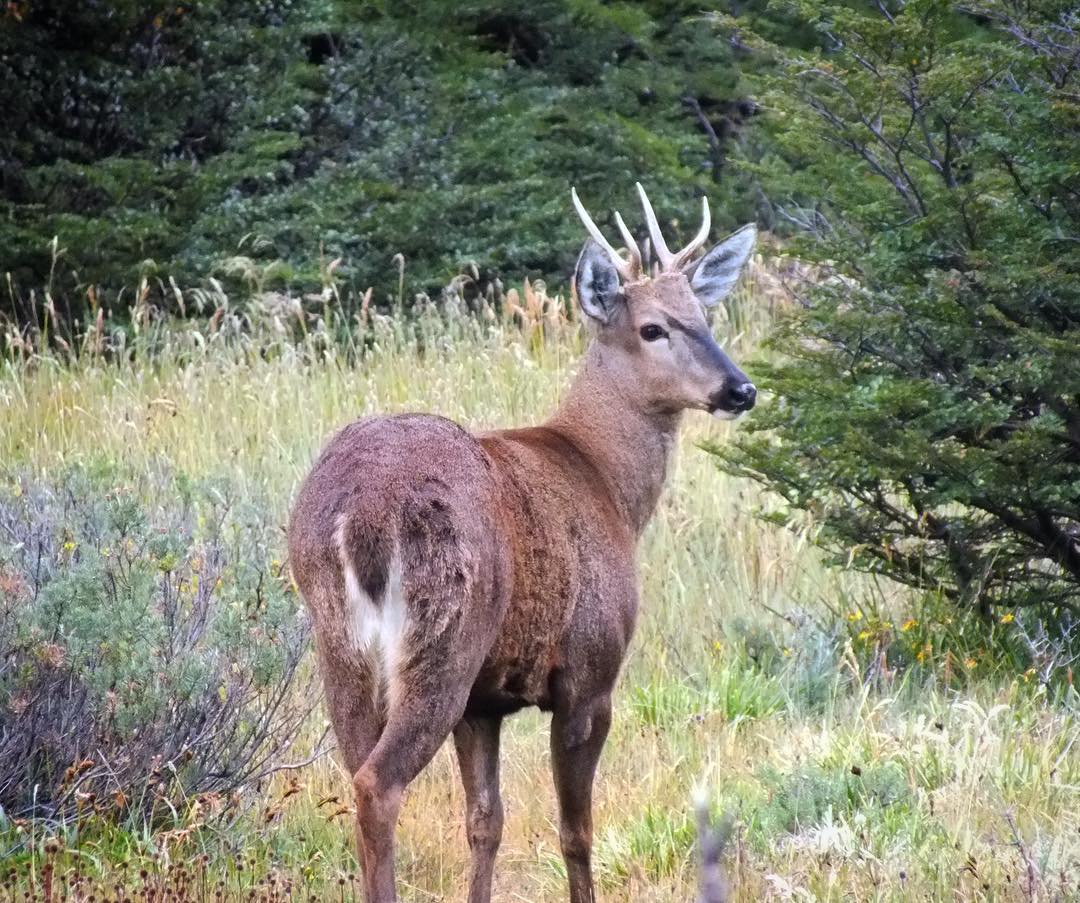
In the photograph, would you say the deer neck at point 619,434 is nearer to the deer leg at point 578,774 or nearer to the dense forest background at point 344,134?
the deer leg at point 578,774

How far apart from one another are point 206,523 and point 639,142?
357 inches

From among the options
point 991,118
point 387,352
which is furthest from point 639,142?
point 991,118

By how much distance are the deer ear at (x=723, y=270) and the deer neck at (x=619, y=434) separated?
0.67 m

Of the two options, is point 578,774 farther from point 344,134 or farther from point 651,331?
point 344,134

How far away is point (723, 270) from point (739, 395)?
804mm

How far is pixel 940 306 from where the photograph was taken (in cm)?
648

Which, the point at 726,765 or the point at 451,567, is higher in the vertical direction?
the point at 451,567

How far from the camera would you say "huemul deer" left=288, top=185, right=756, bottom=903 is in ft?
13.5

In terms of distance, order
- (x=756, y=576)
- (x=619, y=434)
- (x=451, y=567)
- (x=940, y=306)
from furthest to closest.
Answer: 1. (x=756, y=576)
2. (x=940, y=306)
3. (x=619, y=434)
4. (x=451, y=567)

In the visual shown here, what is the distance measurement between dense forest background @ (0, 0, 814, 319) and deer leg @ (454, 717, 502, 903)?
765cm

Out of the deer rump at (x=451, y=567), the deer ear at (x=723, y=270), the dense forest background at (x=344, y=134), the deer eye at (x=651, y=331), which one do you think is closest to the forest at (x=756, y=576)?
the deer eye at (x=651, y=331)

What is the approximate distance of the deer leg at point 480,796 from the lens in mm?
4957

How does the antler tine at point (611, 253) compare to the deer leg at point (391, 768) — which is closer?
the deer leg at point (391, 768)

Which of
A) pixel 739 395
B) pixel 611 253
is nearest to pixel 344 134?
pixel 611 253
